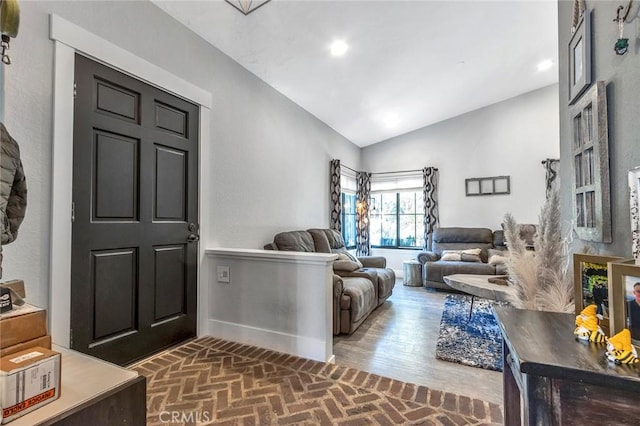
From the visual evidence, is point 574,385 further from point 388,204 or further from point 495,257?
point 388,204

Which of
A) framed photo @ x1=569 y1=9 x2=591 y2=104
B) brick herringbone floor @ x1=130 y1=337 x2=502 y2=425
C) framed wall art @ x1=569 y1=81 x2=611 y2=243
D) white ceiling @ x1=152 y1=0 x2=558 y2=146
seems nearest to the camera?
framed wall art @ x1=569 y1=81 x2=611 y2=243

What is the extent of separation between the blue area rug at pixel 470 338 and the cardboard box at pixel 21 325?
2.28m

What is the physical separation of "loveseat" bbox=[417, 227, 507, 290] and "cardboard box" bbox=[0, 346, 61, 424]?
15.8 feet

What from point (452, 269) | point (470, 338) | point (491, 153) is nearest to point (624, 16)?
point (470, 338)

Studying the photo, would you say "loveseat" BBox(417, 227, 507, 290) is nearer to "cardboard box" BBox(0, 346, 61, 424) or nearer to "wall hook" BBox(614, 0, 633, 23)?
"wall hook" BBox(614, 0, 633, 23)

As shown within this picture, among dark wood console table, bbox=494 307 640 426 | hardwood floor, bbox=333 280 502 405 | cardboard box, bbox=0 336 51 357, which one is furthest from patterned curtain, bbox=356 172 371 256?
cardboard box, bbox=0 336 51 357

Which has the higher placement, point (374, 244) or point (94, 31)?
point (94, 31)

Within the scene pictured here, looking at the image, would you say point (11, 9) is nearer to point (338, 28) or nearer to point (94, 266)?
point (94, 266)

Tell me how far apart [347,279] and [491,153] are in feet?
13.8

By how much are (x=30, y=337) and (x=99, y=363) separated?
0.23 m

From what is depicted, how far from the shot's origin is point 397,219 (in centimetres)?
639

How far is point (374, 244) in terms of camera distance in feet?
21.5

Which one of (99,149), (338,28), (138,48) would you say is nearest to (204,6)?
(138,48)

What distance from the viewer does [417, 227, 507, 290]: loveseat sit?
15.1 ft
